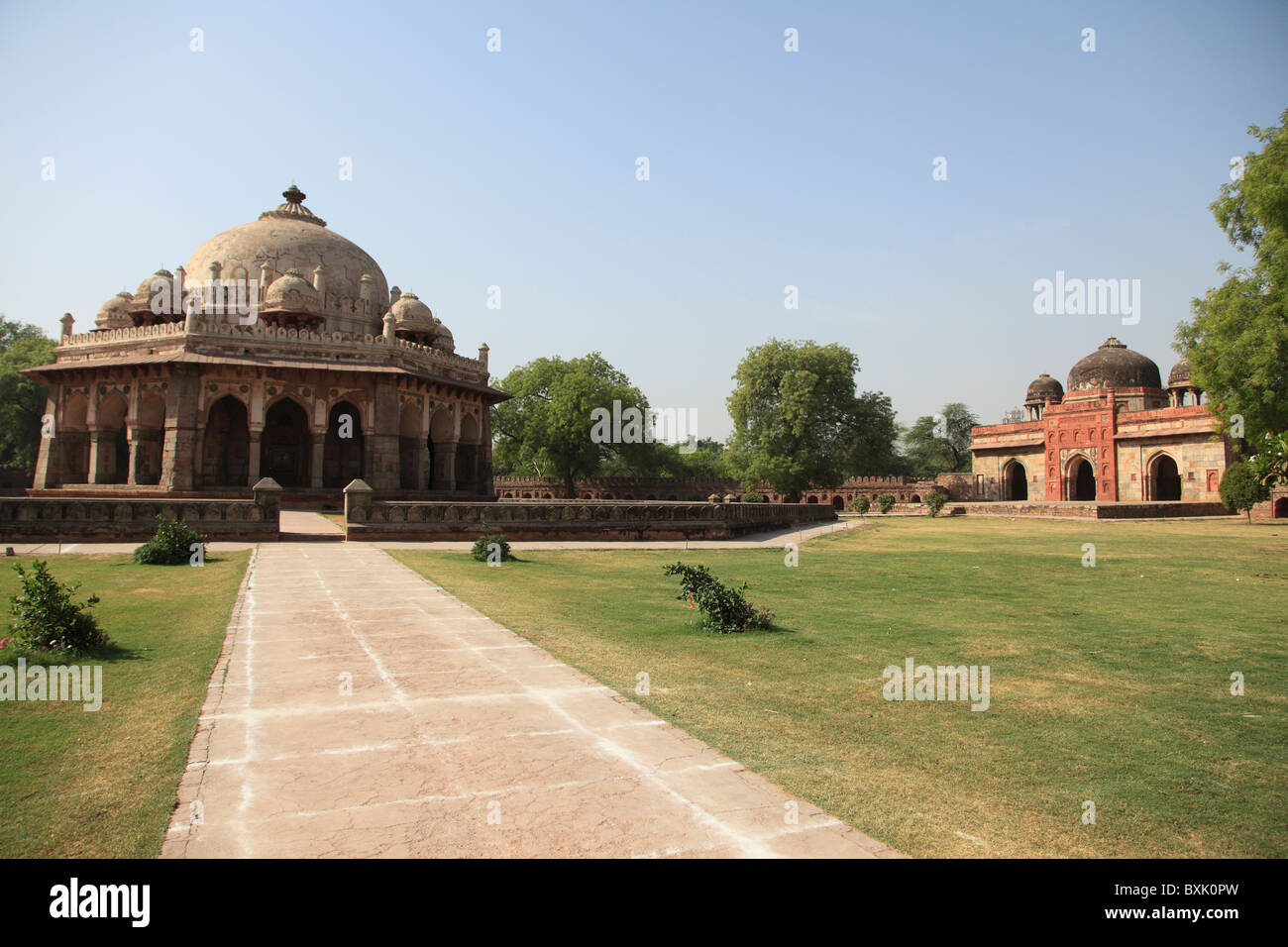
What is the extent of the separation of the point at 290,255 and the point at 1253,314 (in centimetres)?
3832

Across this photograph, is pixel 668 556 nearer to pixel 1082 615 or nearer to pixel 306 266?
pixel 1082 615

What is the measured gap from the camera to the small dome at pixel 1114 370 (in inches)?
1906

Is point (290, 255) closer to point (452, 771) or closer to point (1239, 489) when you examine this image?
point (452, 771)

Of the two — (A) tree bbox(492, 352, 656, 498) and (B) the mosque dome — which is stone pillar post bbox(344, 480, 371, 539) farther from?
(B) the mosque dome

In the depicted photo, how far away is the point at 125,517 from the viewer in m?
17.1

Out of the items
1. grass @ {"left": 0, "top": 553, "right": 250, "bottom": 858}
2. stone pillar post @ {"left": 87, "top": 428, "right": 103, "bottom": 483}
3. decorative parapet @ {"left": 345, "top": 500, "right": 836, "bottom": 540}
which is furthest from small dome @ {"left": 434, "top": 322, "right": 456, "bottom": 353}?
grass @ {"left": 0, "top": 553, "right": 250, "bottom": 858}

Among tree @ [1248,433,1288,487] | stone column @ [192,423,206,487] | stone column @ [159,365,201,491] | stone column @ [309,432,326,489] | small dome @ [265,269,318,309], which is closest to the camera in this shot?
tree @ [1248,433,1288,487]

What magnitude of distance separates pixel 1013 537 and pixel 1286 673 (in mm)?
18915

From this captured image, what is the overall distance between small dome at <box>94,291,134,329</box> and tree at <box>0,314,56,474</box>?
11.0 meters

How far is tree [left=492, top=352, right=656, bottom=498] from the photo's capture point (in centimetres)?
4797

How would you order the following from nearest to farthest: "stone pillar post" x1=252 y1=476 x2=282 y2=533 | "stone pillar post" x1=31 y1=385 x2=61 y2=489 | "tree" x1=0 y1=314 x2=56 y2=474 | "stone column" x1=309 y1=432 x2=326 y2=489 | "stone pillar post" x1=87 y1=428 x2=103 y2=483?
"stone pillar post" x1=252 y1=476 x2=282 y2=533
"stone column" x1=309 y1=432 x2=326 y2=489
"stone pillar post" x1=87 y1=428 x2=103 y2=483
"stone pillar post" x1=31 y1=385 x2=61 y2=489
"tree" x1=0 y1=314 x2=56 y2=474

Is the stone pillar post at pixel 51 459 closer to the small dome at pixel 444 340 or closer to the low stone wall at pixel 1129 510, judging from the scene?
the small dome at pixel 444 340

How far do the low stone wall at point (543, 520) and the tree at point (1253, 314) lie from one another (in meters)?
15.6
